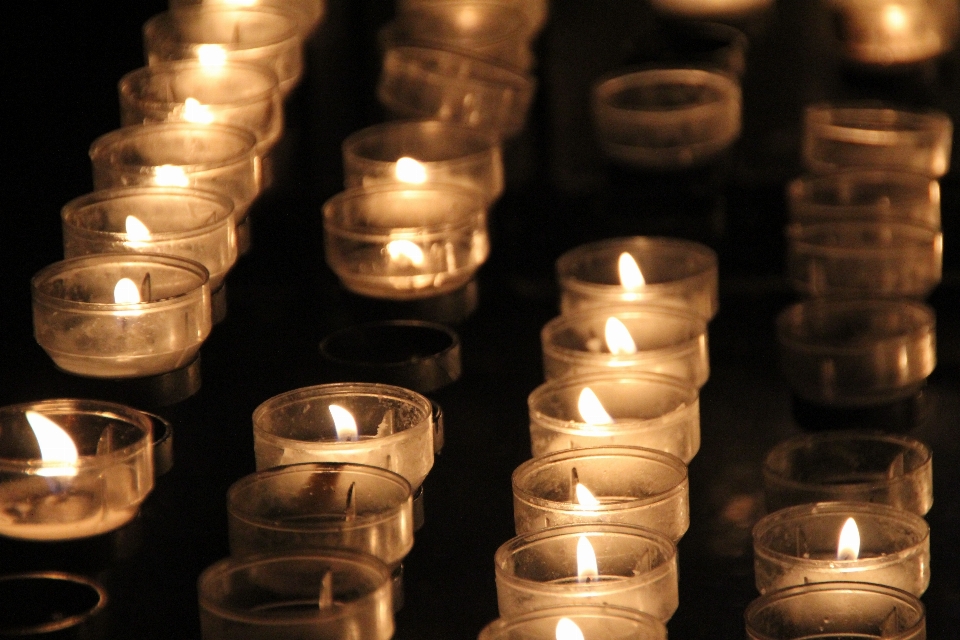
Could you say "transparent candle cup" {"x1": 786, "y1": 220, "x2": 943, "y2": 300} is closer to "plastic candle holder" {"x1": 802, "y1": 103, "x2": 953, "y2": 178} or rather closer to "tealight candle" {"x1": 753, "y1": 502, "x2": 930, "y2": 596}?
"plastic candle holder" {"x1": 802, "y1": 103, "x2": 953, "y2": 178}

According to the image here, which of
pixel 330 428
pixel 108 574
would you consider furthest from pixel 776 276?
pixel 108 574

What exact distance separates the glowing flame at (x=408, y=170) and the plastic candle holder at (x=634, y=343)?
24 centimetres

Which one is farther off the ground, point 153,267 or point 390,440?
point 153,267

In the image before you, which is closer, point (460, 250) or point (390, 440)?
point (390, 440)

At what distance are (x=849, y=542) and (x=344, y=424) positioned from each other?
0.40 metres

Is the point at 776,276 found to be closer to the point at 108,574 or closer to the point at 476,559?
the point at 476,559

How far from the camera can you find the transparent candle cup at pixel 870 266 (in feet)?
5.95

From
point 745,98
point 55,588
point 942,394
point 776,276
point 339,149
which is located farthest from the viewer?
point 745,98

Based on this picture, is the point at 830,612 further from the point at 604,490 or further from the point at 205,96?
the point at 205,96

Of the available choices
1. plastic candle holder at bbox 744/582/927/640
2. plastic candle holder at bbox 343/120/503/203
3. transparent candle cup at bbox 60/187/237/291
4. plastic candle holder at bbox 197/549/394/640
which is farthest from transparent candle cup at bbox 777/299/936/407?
plastic candle holder at bbox 197/549/394/640

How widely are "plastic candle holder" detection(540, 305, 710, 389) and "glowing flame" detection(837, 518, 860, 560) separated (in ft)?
0.80

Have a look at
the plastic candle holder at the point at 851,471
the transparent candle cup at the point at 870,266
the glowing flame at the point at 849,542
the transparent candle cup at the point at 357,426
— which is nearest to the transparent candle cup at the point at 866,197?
the transparent candle cup at the point at 870,266

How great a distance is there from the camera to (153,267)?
1287 mm

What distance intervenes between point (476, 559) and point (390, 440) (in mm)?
159
